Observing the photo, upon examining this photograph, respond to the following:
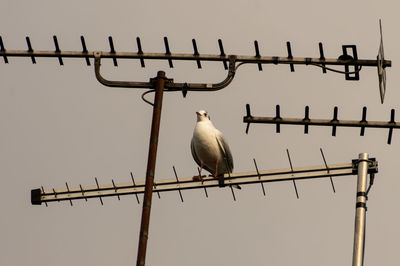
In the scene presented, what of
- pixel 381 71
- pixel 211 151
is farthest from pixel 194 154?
pixel 381 71

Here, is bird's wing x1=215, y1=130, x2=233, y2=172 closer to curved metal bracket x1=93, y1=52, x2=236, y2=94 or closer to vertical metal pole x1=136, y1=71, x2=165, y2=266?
curved metal bracket x1=93, y1=52, x2=236, y2=94

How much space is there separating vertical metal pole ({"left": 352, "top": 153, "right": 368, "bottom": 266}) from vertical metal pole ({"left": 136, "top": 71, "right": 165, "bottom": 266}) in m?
2.75

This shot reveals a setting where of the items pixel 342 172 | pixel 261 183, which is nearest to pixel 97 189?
pixel 261 183

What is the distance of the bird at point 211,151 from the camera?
20.2 m

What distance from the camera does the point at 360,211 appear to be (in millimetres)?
13680

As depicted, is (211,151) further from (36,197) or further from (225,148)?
(36,197)

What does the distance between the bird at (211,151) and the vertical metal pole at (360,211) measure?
609 cm

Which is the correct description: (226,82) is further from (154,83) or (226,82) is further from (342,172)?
(342,172)

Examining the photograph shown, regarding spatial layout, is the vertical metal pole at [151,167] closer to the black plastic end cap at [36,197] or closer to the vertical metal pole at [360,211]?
the vertical metal pole at [360,211]

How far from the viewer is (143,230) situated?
12.2m

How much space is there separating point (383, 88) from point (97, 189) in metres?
4.69

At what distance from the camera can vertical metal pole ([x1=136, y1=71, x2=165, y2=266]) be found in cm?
1211

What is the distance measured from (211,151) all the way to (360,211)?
6795 millimetres

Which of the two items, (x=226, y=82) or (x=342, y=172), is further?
(x=342, y=172)
